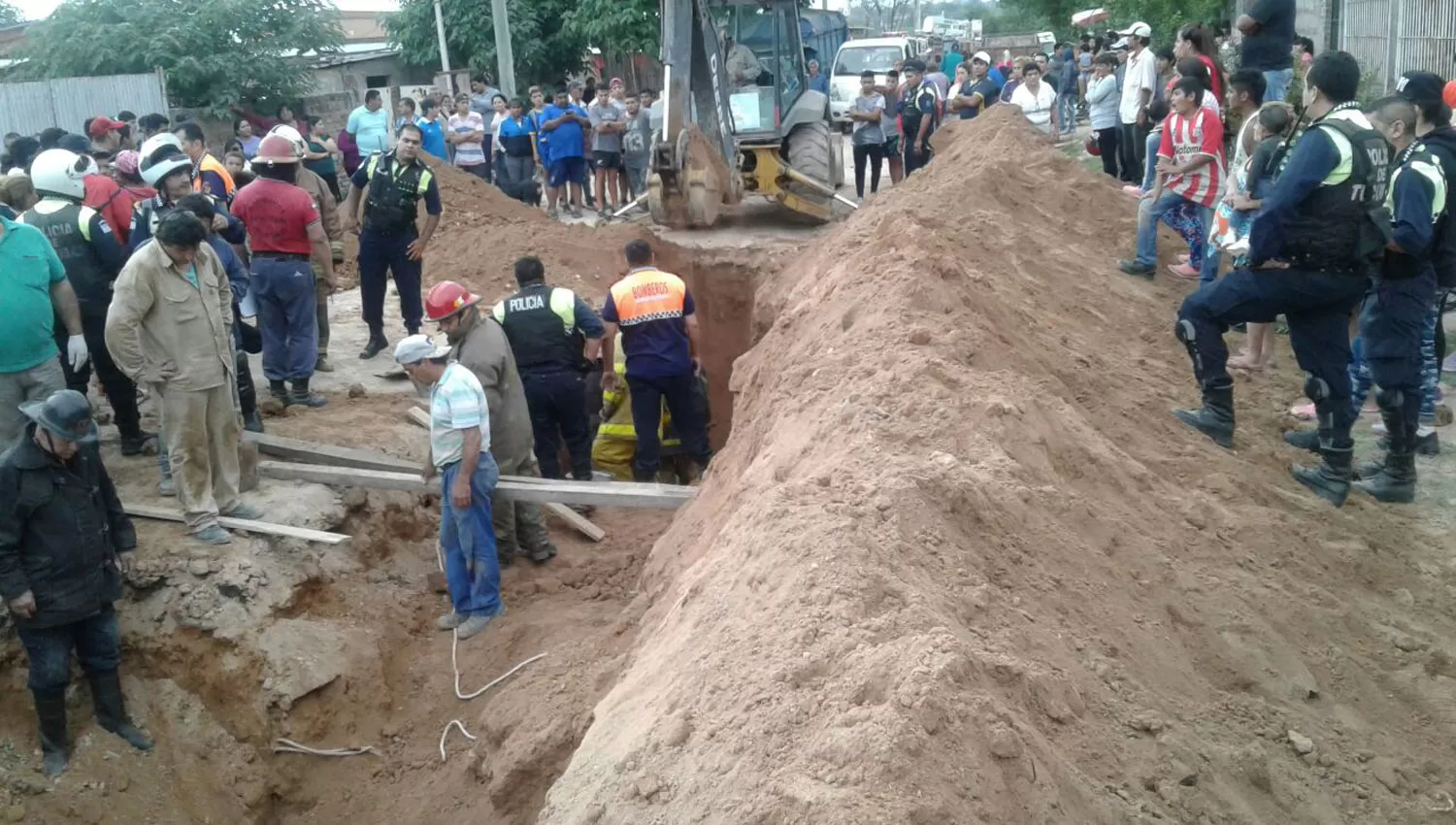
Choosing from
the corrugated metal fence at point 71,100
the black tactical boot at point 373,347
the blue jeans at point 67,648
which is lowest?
the blue jeans at point 67,648

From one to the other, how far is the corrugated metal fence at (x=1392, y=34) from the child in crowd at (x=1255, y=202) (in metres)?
6.15

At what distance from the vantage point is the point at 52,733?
5.87 metres

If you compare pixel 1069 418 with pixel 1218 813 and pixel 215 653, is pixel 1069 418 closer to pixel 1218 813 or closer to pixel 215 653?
pixel 1218 813

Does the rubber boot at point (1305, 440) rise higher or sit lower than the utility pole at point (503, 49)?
lower

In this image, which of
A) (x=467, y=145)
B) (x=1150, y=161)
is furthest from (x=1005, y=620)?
(x=467, y=145)

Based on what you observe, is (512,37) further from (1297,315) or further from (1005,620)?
(1005,620)

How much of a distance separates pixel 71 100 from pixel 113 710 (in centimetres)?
1598

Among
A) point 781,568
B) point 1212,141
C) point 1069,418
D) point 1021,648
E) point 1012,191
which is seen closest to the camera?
point 1021,648

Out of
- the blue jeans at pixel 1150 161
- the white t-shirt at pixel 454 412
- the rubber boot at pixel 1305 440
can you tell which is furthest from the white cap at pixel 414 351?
the blue jeans at pixel 1150 161

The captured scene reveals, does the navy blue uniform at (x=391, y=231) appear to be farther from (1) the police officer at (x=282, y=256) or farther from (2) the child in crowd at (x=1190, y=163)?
(2) the child in crowd at (x=1190, y=163)

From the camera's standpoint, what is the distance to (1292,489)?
582cm

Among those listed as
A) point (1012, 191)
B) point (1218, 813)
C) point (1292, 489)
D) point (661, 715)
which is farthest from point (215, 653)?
point (1012, 191)

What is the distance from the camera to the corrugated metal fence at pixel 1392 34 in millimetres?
12141

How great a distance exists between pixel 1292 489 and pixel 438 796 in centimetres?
464
